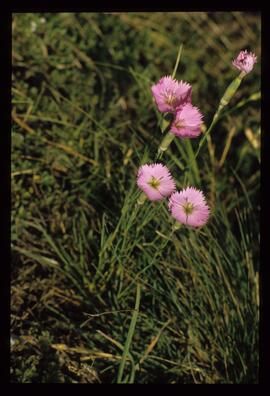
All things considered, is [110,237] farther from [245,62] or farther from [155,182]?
[245,62]

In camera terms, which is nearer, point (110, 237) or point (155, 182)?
point (155, 182)

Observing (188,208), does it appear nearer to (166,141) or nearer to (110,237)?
(166,141)

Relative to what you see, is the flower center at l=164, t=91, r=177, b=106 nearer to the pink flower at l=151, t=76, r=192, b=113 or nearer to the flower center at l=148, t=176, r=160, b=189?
the pink flower at l=151, t=76, r=192, b=113

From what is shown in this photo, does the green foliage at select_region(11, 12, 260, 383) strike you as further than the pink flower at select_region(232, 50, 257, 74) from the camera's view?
Yes

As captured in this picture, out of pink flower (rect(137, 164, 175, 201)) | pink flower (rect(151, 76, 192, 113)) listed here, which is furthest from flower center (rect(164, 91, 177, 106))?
pink flower (rect(137, 164, 175, 201))

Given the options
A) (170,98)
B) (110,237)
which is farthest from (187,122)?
(110,237)

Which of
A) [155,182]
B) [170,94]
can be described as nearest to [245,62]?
[170,94]

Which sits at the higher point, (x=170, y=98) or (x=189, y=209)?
(x=170, y=98)

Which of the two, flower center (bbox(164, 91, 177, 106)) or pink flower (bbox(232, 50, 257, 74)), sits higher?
pink flower (bbox(232, 50, 257, 74))
